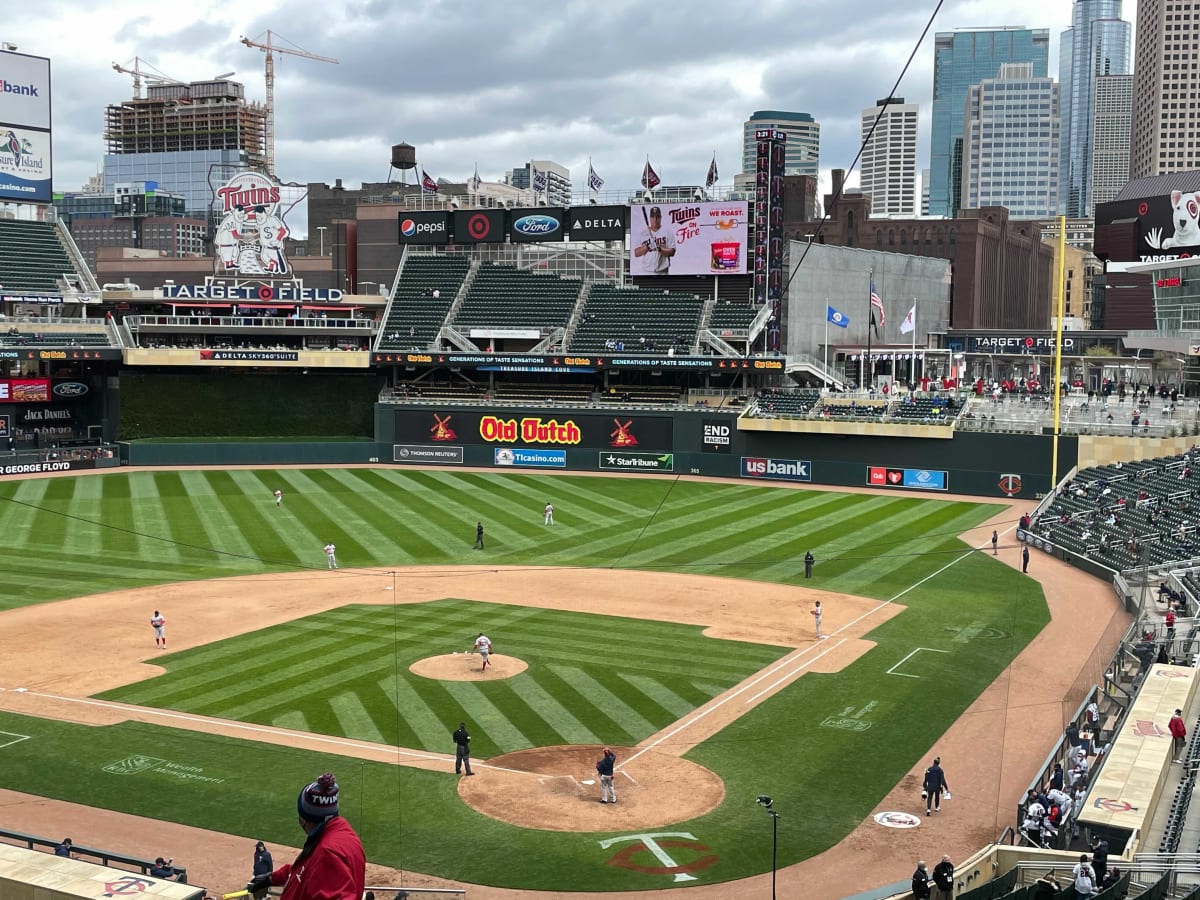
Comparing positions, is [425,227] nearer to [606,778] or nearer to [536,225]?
[536,225]

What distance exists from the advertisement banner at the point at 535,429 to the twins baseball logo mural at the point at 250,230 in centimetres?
1489

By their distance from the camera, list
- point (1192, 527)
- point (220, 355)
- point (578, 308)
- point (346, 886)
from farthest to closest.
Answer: point (578, 308)
point (220, 355)
point (1192, 527)
point (346, 886)

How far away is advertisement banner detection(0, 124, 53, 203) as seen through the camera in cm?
7225

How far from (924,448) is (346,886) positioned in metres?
56.9

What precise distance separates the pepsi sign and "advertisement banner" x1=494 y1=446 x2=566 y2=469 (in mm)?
19066

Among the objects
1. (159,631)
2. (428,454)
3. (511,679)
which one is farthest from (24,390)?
(511,679)

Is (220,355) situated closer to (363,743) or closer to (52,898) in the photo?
(363,743)

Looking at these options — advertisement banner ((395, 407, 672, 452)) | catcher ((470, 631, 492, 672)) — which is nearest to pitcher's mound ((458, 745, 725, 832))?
catcher ((470, 631, 492, 672))

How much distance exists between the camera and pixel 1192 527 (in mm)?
39969

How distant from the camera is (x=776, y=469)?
6372cm

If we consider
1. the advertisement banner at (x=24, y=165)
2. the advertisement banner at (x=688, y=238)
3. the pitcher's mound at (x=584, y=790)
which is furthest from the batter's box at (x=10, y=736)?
the advertisement banner at (x=24, y=165)

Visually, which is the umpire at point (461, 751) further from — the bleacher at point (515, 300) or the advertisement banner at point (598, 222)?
the advertisement banner at point (598, 222)

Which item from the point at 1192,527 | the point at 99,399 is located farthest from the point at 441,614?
the point at 99,399

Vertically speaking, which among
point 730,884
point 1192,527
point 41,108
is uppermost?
point 41,108
